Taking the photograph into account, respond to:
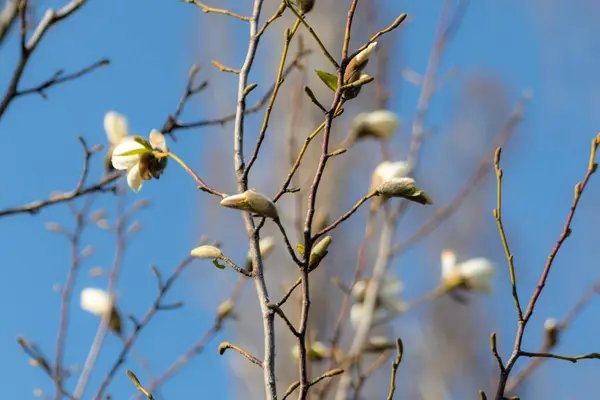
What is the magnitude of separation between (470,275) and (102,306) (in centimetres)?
62

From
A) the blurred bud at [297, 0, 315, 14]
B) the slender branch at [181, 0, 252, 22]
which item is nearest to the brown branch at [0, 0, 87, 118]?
the slender branch at [181, 0, 252, 22]

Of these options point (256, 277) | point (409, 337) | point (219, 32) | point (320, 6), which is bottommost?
point (256, 277)

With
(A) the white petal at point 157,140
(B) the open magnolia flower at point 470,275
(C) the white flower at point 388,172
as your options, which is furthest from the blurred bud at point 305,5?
(B) the open magnolia flower at point 470,275

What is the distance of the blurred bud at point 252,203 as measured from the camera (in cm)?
57

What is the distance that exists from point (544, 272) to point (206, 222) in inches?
120

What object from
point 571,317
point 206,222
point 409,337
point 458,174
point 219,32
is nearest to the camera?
point 571,317

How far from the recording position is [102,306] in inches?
50.3

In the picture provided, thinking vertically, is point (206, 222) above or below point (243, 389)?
above

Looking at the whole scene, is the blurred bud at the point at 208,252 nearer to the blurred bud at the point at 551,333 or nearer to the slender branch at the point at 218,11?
the slender branch at the point at 218,11

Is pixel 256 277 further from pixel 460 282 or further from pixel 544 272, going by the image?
pixel 460 282

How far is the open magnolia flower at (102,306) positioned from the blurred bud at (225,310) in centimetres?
17

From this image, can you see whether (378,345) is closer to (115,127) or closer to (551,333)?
(551,333)

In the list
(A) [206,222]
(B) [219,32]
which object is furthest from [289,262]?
(B) [219,32]

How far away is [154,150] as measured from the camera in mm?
750
